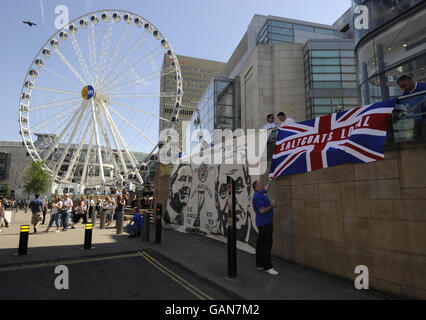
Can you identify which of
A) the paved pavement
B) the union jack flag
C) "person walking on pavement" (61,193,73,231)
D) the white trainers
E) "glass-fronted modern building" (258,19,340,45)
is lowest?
the paved pavement

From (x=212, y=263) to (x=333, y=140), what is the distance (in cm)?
427

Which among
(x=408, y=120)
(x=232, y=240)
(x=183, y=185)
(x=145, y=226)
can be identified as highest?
(x=408, y=120)

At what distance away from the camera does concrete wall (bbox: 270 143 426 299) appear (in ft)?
14.1

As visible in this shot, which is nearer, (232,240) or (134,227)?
(232,240)

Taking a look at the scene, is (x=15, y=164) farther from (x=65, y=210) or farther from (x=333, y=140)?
(x=333, y=140)

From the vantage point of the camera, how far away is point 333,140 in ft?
18.2

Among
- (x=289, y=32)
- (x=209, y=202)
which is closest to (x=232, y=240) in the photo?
(x=209, y=202)

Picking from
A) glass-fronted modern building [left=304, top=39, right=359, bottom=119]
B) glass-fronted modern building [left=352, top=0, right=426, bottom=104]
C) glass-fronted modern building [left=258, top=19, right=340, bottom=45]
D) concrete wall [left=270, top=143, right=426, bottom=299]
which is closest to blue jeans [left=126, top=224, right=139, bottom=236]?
concrete wall [left=270, top=143, right=426, bottom=299]

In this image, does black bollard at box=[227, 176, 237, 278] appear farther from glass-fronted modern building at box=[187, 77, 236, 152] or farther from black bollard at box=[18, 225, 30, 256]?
glass-fronted modern building at box=[187, 77, 236, 152]

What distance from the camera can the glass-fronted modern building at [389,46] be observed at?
943 centimetres

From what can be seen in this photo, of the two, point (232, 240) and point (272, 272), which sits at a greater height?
point (232, 240)

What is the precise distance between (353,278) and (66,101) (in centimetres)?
3132

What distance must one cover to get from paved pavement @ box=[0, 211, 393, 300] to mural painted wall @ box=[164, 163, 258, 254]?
1.69 feet

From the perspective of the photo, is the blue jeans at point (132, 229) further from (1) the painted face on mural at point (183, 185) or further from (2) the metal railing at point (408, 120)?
(2) the metal railing at point (408, 120)
